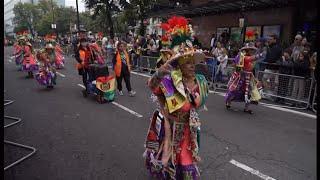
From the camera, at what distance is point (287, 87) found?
9.55m

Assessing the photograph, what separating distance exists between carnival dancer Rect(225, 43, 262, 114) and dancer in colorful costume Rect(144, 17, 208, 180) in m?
4.63

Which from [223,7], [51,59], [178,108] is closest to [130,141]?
[178,108]

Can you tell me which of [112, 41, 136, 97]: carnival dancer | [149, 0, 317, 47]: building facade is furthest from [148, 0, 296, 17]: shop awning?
[112, 41, 136, 97]: carnival dancer

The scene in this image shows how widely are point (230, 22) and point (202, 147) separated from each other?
48.6 ft

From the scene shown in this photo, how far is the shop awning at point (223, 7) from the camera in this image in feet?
52.4

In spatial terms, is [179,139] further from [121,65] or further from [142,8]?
[142,8]

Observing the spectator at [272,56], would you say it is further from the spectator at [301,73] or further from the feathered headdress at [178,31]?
the feathered headdress at [178,31]

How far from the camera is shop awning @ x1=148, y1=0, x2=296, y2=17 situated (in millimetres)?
15959

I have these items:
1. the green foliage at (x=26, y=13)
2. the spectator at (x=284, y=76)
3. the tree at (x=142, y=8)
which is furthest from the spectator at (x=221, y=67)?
the green foliage at (x=26, y=13)

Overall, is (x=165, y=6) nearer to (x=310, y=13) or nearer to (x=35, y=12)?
(x=310, y=13)

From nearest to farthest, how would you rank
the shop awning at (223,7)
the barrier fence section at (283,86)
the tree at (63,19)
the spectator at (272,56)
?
the barrier fence section at (283,86) < the spectator at (272,56) < the shop awning at (223,7) < the tree at (63,19)

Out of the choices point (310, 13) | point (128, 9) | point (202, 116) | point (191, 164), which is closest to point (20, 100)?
point (202, 116)

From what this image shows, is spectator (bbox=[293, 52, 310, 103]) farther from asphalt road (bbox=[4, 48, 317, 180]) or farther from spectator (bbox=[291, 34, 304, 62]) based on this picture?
asphalt road (bbox=[4, 48, 317, 180])

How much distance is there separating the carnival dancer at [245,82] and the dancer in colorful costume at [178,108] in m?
4.63
